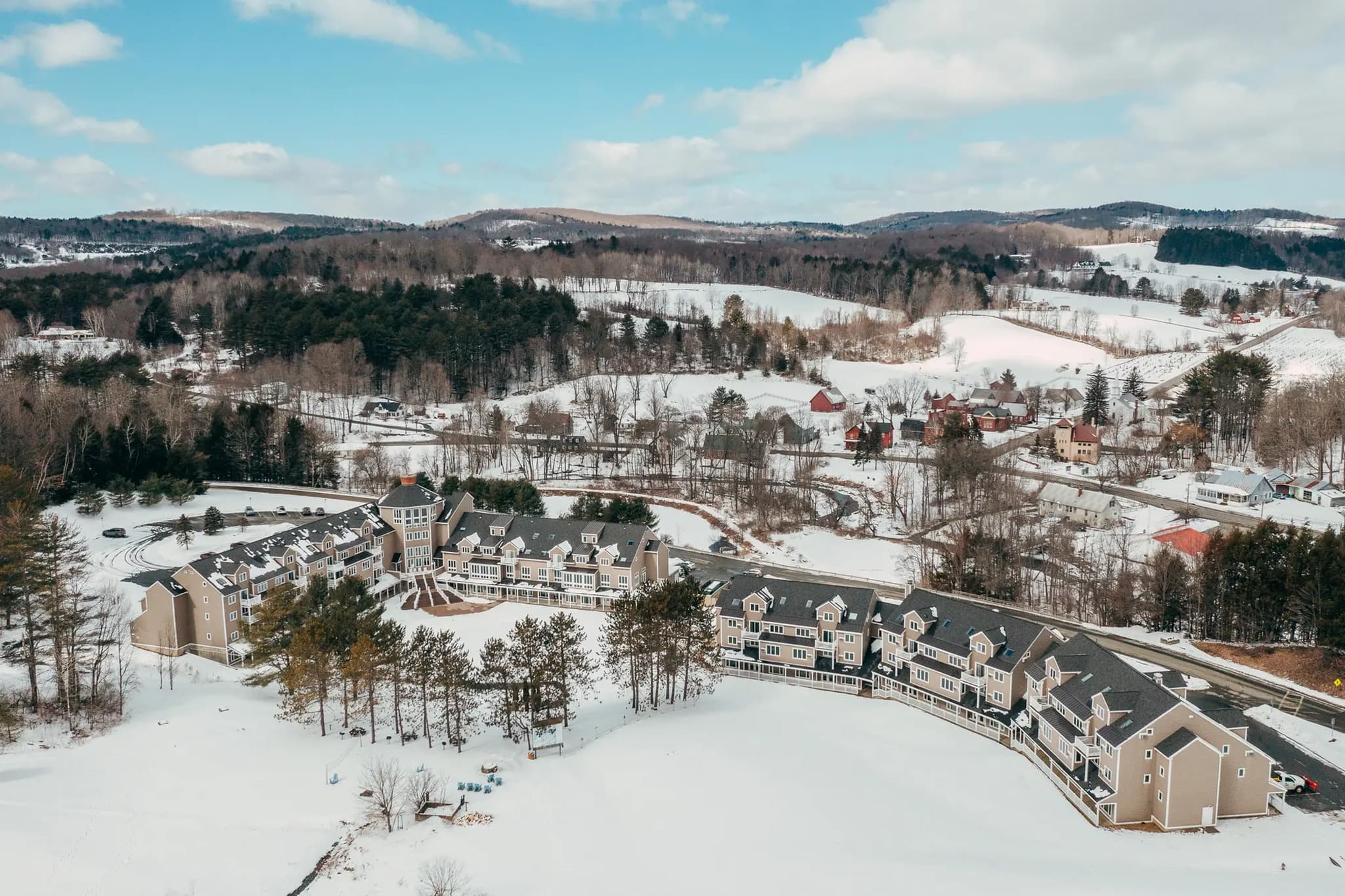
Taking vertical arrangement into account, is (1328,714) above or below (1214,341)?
below

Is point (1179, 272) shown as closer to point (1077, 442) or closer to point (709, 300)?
point (709, 300)

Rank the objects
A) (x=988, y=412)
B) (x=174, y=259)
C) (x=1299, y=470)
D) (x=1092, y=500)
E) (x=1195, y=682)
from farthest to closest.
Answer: (x=174, y=259)
(x=988, y=412)
(x=1299, y=470)
(x=1092, y=500)
(x=1195, y=682)

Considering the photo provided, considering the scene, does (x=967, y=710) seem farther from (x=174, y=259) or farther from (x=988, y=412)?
(x=174, y=259)

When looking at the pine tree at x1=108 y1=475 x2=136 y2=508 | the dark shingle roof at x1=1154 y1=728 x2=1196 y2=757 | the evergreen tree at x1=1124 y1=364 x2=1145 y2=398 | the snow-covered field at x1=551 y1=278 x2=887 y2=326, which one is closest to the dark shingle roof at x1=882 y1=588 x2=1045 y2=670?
the dark shingle roof at x1=1154 y1=728 x2=1196 y2=757

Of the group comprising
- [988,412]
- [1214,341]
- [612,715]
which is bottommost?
[612,715]

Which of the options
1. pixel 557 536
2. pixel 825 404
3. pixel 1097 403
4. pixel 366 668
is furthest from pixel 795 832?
pixel 825 404

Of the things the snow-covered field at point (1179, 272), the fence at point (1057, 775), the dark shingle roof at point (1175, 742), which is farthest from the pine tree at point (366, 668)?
the snow-covered field at point (1179, 272)

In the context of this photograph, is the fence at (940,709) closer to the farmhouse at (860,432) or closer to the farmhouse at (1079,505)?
the farmhouse at (1079,505)

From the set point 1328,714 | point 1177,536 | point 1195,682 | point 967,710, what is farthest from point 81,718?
point 1177,536

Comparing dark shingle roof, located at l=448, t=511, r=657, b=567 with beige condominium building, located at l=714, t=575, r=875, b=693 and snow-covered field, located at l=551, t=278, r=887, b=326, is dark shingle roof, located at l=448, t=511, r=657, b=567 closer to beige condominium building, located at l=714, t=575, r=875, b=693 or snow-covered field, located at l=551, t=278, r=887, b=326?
beige condominium building, located at l=714, t=575, r=875, b=693
